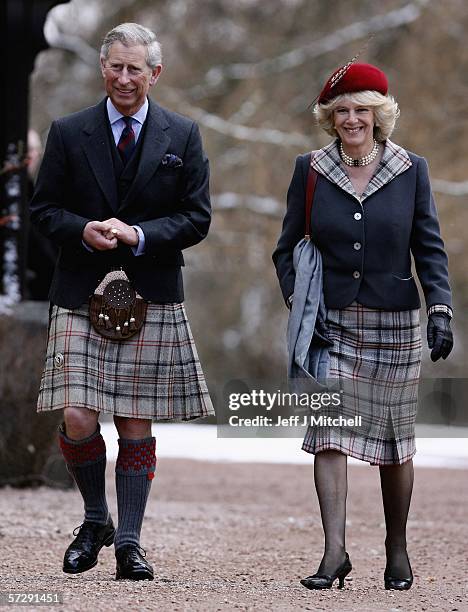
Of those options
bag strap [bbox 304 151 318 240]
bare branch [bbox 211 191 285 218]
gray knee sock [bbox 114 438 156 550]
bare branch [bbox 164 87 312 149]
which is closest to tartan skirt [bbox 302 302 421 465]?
bag strap [bbox 304 151 318 240]

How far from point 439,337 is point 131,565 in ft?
4.43

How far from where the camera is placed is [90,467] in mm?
5668

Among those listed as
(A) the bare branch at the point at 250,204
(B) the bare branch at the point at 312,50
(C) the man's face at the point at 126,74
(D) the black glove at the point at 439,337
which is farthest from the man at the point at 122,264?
(B) the bare branch at the point at 312,50

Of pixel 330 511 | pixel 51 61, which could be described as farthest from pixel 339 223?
pixel 51 61

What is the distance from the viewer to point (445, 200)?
777 inches

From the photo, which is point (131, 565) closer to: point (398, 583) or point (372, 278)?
point (398, 583)

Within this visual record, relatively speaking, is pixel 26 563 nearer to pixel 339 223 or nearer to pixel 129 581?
pixel 129 581

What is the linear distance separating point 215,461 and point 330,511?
24.6 ft

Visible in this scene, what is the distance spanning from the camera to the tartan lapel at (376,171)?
5.70 metres

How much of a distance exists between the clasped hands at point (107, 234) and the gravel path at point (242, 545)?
117cm

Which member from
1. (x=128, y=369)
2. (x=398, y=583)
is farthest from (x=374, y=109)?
(x=398, y=583)

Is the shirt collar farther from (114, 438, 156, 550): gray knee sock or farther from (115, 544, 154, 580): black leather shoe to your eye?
(115, 544, 154, 580): black leather shoe

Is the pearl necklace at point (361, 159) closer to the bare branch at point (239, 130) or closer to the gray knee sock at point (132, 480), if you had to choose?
the gray knee sock at point (132, 480)

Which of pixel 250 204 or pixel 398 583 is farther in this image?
pixel 250 204
